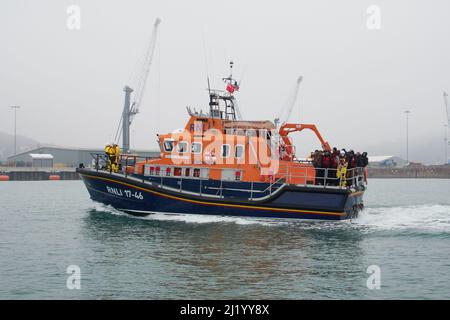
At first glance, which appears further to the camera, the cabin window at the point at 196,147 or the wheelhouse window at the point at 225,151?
the cabin window at the point at 196,147

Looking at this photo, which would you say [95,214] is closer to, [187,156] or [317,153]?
[187,156]

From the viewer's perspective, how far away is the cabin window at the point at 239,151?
1863cm

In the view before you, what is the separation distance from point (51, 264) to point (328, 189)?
32.0 feet

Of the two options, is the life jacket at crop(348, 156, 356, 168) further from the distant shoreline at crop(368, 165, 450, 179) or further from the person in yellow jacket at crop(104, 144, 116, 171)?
the distant shoreline at crop(368, 165, 450, 179)

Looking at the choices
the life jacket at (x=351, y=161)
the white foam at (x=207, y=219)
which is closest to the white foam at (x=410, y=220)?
the life jacket at (x=351, y=161)

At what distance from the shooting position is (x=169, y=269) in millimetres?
11328

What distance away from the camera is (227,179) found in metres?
18.5

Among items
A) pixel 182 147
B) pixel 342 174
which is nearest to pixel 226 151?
pixel 182 147

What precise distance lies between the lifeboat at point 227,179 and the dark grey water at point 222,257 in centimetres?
57

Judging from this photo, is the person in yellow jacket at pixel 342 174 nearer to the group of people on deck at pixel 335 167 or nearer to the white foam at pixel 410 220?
the group of people on deck at pixel 335 167

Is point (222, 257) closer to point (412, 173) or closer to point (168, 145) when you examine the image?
point (168, 145)

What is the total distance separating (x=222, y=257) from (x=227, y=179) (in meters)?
6.09

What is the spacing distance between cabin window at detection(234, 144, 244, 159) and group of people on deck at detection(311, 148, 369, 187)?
2686 mm
